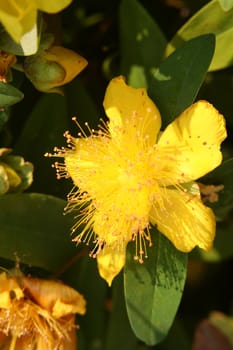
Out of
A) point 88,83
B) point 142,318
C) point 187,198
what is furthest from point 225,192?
point 88,83

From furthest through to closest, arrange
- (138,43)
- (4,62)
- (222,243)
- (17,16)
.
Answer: (222,243) → (138,43) → (4,62) → (17,16)

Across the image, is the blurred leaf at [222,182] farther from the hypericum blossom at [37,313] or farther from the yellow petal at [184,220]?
the hypericum blossom at [37,313]

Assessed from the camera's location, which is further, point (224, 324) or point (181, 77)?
point (224, 324)

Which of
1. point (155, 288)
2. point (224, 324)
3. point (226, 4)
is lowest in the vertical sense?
point (224, 324)

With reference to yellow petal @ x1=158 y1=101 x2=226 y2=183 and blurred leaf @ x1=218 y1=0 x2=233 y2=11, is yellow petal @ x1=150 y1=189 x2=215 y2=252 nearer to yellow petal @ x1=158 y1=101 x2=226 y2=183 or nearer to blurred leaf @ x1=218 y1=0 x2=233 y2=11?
yellow petal @ x1=158 y1=101 x2=226 y2=183

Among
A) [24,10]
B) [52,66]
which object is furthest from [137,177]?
[24,10]

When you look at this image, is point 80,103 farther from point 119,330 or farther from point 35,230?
point 119,330

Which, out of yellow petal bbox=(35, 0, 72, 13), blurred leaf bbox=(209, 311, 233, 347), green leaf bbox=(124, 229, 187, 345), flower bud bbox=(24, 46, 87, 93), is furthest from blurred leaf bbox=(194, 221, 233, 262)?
yellow petal bbox=(35, 0, 72, 13)
